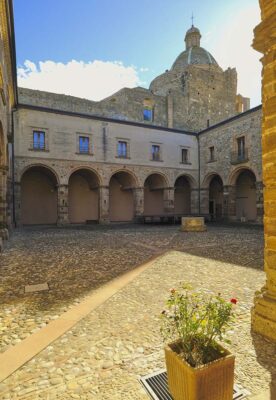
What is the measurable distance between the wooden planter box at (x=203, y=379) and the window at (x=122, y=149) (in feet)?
66.9

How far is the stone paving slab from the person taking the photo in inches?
89.6

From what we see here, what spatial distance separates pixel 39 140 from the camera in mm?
18656

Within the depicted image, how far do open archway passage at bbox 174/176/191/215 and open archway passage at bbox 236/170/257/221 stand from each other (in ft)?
17.5

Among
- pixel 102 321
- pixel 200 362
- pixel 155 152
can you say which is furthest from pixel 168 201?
pixel 200 362

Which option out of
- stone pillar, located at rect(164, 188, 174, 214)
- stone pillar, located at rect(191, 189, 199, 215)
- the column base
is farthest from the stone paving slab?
stone pillar, located at rect(191, 189, 199, 215)

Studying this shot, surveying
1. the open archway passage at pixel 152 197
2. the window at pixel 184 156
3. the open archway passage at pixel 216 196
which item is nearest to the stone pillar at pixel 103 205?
the open archway passage at pixel 152 197

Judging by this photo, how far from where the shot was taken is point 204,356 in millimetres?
2004

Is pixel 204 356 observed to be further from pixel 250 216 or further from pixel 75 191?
pixel 250 216

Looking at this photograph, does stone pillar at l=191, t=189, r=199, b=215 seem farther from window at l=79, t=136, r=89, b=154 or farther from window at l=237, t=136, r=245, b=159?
window at l=79, t=136, r=89, b=154

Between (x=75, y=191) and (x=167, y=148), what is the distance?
380 inches

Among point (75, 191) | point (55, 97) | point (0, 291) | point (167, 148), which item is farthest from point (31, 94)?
point (0, 291)

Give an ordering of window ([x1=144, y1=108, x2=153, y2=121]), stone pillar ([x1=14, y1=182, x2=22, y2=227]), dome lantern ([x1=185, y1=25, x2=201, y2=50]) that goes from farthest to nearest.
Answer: dome lantern ([x1=185, y1=25, x2=201, y2=50]), window ([x1=144, y1=108, x2=153, y2=121]), stone pillar ([x1=14, y1=182, x2=22, y2=227])

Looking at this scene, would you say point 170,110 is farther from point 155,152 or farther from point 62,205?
point 62,205

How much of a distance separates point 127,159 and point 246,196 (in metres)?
12.4
